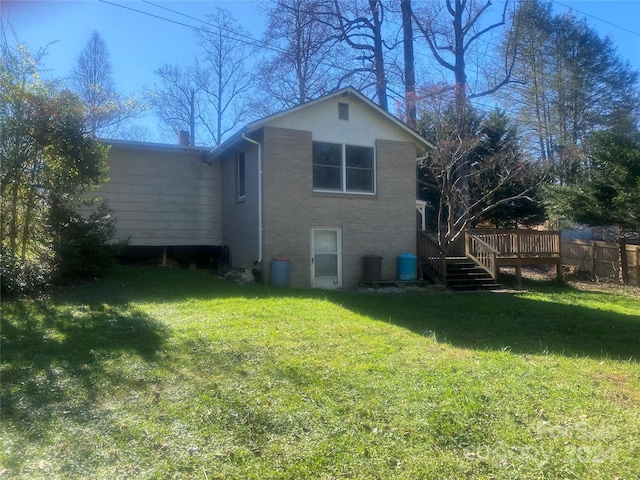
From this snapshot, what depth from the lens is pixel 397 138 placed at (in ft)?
47.4

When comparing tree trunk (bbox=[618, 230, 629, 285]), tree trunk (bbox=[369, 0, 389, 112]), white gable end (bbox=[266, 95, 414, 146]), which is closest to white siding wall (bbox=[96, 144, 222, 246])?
white gable end (bbox=[266, 95, 414, 146])

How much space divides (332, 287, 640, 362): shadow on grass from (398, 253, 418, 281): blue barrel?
6.55ft

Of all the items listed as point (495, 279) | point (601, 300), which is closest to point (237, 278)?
point (495, 279)

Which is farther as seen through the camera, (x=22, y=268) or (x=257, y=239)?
(x=257, y=239)

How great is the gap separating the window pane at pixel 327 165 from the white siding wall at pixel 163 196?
4.31m

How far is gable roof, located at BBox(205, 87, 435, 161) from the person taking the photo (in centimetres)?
1262

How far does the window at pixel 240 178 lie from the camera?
47.2 ft

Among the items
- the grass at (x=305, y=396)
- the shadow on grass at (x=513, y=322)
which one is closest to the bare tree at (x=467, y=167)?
the shadow on grass at (x=513, y=322)

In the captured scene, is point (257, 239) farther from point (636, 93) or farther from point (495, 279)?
point (636, 93)

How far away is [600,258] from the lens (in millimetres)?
18156

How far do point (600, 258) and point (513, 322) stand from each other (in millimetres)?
11864

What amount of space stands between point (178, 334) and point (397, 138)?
1003 centimetres

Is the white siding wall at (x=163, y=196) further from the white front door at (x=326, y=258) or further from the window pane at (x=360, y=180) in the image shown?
the window pane at (x=360, y=180)

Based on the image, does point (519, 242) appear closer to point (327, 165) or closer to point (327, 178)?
point (327, 178)
